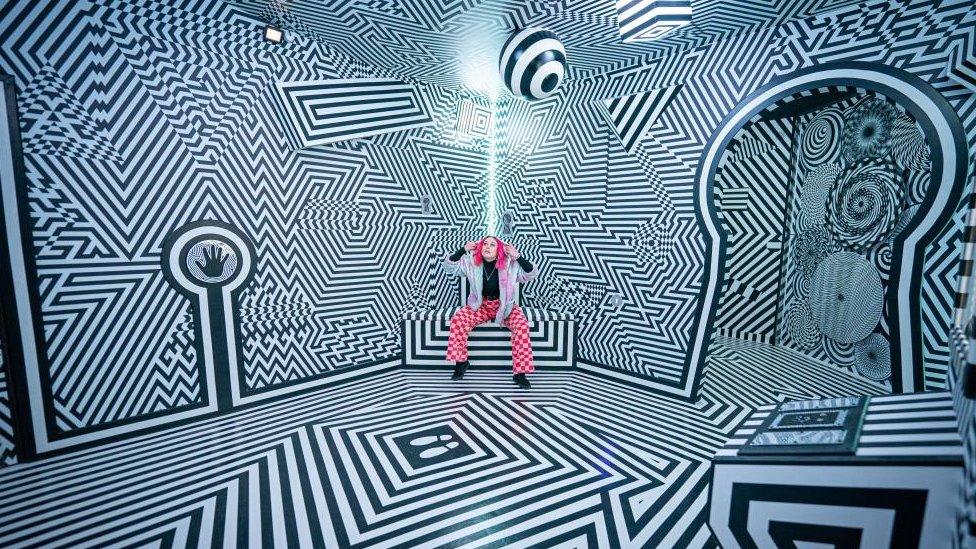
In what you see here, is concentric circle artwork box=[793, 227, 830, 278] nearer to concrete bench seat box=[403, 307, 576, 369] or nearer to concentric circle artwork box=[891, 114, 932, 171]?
concentric circle artwork box=[891, 114, 932, 171]

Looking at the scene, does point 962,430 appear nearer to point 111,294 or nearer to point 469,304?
point 469,304

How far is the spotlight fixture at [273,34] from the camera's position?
317 cm

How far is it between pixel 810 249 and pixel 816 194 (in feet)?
2.28

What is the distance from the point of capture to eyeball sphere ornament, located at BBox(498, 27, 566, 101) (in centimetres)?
276

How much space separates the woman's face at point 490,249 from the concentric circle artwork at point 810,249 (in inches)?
160

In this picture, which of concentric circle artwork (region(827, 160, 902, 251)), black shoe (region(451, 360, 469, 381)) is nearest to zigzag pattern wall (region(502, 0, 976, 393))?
concentric circle artwork (region(827, 160, 902, 251))

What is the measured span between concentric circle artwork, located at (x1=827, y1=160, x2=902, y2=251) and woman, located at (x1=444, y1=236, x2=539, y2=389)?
11.9 ft

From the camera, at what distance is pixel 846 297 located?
14.0 feet

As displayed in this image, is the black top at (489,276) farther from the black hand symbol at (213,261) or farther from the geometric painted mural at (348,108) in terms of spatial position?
the black hand symbol at (213,261)

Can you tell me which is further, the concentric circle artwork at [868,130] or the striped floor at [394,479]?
the concentric circle artwork at [868,130]

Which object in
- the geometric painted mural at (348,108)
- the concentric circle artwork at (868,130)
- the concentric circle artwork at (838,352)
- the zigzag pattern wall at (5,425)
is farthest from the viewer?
the concentric circle artwork at (838,352)

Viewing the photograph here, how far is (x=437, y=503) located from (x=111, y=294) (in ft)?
8.91

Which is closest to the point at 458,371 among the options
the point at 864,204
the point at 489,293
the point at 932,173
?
the point at 489,293

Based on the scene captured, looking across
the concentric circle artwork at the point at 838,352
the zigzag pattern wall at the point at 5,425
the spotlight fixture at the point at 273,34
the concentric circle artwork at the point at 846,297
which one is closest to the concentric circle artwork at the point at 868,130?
the concentric circle artwork at the point at 846,297
